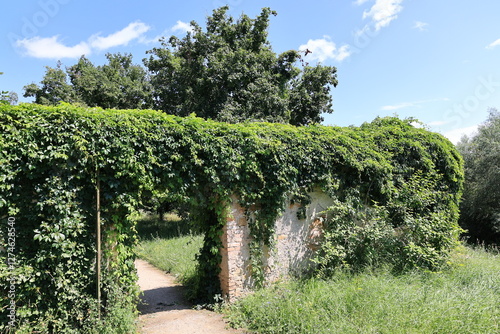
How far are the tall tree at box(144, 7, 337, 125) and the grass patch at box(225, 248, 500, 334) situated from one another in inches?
338

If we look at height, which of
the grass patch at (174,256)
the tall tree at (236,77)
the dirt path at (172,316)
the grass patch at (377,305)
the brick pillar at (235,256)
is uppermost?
the tall tree at (236,77)

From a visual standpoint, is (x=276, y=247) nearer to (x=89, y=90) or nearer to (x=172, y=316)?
(x=172, y=316)

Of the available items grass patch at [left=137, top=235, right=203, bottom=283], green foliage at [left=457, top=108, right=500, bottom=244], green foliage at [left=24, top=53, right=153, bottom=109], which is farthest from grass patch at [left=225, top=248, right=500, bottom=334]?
green foliage at [left=24, top=53, right=153, bottom=109]

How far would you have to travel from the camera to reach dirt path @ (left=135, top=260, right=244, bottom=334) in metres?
4.86

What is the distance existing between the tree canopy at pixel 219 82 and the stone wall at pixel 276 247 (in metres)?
7.09

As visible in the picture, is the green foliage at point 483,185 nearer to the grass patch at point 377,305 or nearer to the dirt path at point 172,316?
the grass patch at point 377,305

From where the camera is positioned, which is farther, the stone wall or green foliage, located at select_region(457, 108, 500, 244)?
green foliage, located at select_region(457, 108, 500, 244)

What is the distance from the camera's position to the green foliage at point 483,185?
15.1 meters

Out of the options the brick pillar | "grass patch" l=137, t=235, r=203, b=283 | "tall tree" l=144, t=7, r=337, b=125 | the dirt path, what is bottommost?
the dirt path

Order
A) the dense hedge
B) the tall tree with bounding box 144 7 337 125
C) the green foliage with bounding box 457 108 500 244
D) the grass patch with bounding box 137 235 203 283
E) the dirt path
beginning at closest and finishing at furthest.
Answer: the dense hedge < the dirt path < the grass patch with bounding box 137 235 203 283 < the tall tree with bounding box 144 7 337 125 < the green foliage with bounding box 457 108 500 244

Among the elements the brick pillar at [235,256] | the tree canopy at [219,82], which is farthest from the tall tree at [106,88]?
the brick pillar at [235,256]

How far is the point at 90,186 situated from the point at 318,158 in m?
4.48

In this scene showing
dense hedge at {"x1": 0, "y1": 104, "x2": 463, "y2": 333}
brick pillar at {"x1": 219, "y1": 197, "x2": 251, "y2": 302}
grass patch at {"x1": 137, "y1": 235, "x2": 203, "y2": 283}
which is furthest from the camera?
grass patch at {"x1": 137, "y1": 235, "x2": 203, "y2": 283}

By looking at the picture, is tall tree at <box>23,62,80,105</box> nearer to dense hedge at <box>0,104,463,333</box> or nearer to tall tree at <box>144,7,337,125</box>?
tall tree at <box>144,7,337,125</box>
